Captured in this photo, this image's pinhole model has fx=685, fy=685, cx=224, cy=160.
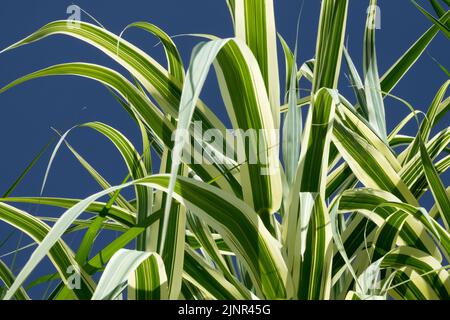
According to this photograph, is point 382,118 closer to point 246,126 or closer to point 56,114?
point 246,126

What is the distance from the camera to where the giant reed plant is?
49 centimetres

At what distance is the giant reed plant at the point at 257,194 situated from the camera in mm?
487

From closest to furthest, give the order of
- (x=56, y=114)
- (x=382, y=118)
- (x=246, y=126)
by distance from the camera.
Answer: (x=246, y=126) < (x=382, y=118) < (x=56, y=114)

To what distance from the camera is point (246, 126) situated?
0.51 meters

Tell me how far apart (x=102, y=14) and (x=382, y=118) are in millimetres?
2717

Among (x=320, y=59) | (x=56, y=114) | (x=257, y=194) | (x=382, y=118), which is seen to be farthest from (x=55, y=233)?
(x=56, y=114)

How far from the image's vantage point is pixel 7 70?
3168mm

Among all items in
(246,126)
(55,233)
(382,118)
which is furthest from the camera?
(382,118)

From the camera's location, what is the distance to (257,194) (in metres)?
0.52

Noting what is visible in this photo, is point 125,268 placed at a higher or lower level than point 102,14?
lower

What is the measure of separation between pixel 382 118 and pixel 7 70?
2.75m

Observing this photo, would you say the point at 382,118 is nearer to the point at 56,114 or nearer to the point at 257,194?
the point at 257,194
